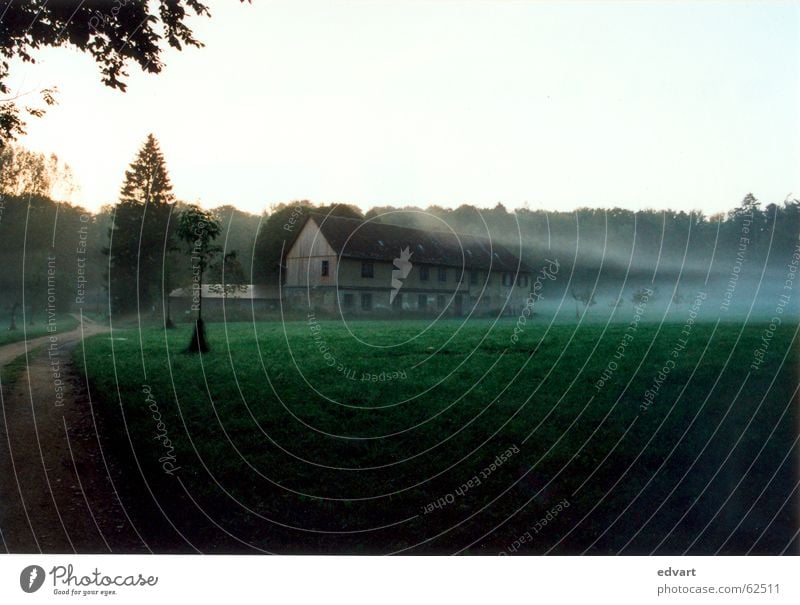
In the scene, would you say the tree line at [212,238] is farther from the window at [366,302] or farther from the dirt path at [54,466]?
the window at [366,302]

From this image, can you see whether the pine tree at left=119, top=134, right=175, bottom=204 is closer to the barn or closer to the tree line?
the tree line

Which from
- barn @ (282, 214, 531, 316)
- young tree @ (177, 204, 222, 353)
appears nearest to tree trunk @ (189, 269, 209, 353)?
young tree @ (177, 204, 222, 353)

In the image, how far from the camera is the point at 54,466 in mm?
3773

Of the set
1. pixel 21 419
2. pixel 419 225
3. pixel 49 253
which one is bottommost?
pixel 21 419

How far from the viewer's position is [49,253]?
12.5 feet

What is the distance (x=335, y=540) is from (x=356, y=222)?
253 centimetres

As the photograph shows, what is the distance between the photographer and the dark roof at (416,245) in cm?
435

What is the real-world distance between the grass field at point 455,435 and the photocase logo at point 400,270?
1.13 ft

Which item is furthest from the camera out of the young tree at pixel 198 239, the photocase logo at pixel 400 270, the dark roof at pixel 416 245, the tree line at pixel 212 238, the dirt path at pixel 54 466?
the photocase logo at pixel 400 270

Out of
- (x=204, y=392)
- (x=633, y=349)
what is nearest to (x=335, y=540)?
(x=204, y=392)

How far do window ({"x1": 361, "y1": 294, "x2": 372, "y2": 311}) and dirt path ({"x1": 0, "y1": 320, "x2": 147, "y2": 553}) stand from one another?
80.6 inches

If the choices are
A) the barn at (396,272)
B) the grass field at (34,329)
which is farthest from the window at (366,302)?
the grass field at (34,329)

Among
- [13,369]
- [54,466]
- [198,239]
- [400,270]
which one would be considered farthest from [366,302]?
[13,369]
